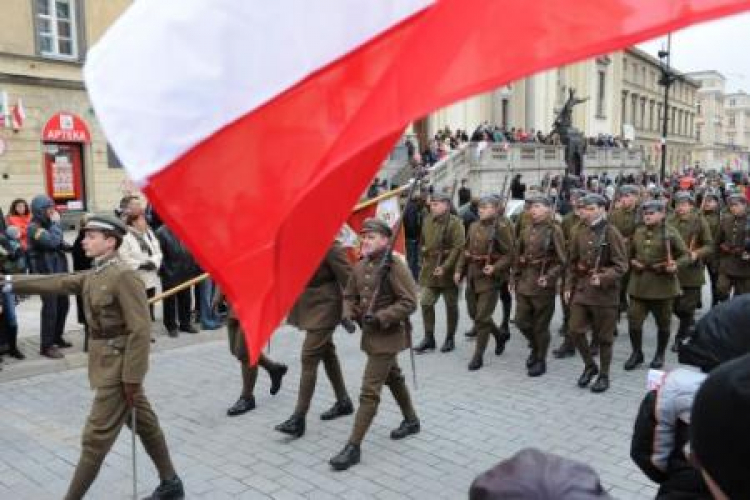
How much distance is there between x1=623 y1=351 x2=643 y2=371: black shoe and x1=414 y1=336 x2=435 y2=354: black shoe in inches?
89.4

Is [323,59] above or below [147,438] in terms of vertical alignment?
above

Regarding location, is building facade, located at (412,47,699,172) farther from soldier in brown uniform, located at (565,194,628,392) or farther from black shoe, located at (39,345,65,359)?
black shoe, located at (39,345,65,359)

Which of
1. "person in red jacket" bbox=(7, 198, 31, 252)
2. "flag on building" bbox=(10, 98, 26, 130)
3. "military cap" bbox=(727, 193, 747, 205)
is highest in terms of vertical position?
"flag on building" bbox=(10, 98, 26, 130)

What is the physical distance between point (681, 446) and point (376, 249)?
3.33m

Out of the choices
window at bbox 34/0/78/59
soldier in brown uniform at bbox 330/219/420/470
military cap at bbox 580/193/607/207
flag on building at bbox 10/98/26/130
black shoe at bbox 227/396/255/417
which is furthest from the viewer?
window at bbox 34/0/78/59

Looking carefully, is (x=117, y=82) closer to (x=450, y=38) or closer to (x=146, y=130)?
(x=146, y=130)

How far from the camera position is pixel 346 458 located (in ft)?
17.6

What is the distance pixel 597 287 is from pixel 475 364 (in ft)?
5.24

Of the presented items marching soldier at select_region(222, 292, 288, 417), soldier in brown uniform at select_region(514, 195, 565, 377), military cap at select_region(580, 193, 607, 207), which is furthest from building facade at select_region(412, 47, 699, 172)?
marching soldier at select_region(222, 292, 288, 417)

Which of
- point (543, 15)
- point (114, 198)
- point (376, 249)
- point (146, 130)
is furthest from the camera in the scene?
point (114, 198)

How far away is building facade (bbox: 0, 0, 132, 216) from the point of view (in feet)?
62.9

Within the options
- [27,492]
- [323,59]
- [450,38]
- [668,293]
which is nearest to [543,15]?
[450,38]

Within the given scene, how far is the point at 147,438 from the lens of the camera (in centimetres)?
474

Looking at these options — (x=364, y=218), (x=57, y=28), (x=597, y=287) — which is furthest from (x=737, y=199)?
(x=57, y=28)
